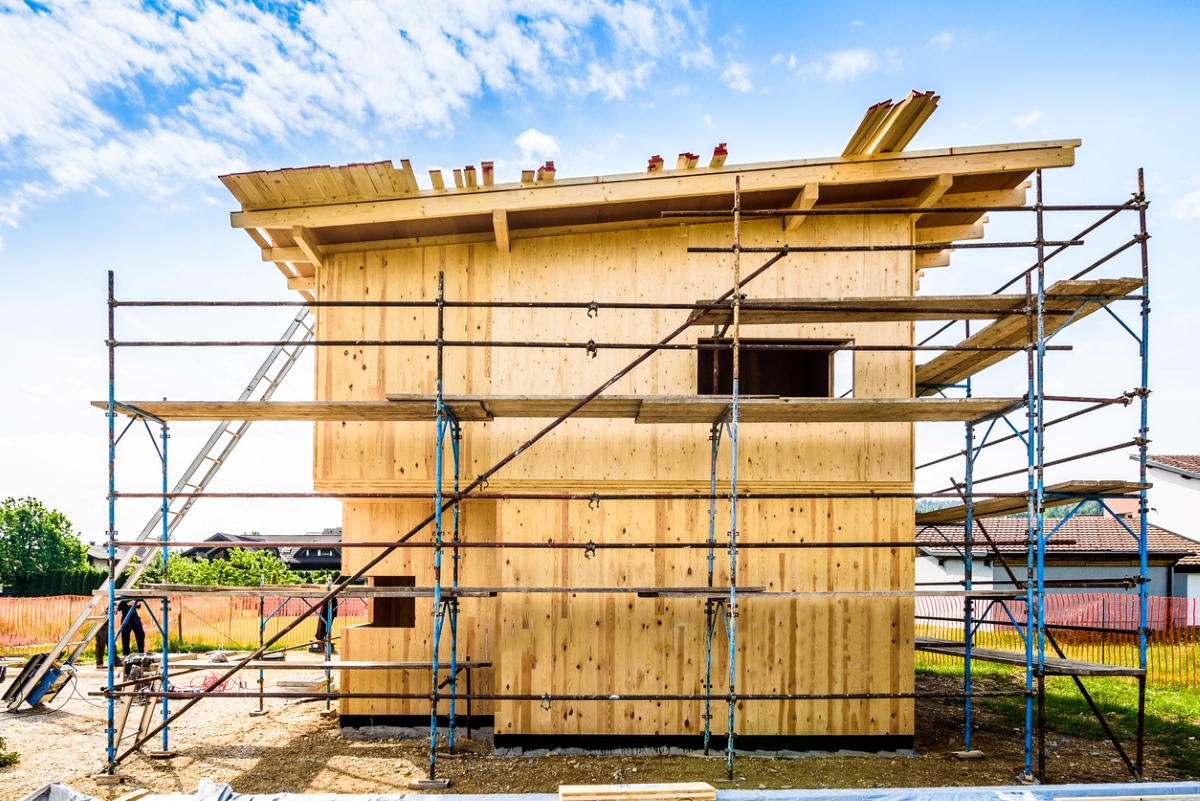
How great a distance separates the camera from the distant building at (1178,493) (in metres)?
30.4

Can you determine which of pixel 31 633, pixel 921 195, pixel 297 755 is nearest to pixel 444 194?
pixel 921 195

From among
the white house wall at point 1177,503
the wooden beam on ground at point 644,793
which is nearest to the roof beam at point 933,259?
the wooden beam on ground at point 644,793

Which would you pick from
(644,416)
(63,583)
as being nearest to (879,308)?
(644,416)

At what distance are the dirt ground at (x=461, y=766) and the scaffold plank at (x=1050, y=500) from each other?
2.99 m

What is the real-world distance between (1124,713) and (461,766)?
10.0 meters

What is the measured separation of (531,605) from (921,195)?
7508mm

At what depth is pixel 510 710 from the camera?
33.5 feet

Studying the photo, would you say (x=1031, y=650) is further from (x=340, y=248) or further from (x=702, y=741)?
(x=340, y=248)

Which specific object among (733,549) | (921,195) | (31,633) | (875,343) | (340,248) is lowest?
(31,633)

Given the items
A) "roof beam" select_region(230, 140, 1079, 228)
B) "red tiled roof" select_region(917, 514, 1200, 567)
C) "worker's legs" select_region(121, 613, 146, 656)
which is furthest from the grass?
"worker's legs" select_region(121, 613, 146, 656)

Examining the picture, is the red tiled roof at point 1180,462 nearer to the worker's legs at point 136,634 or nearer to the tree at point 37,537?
the worker's legs at point 136,634

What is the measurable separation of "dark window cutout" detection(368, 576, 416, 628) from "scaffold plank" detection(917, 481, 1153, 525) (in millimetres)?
7754

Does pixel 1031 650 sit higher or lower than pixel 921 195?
lower

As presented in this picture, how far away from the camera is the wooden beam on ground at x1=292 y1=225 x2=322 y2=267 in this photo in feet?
34.1
